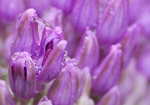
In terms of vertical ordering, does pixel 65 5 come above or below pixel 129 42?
above

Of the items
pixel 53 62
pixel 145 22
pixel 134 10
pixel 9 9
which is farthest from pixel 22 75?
pixel 145 22

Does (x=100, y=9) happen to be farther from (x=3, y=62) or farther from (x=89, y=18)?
(x=3, y=62)

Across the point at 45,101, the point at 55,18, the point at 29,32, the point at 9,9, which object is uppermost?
the point at 9,9

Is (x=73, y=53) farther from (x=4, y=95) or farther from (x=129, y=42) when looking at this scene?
(x=4, y=95)

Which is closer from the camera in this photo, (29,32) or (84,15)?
(29,32)

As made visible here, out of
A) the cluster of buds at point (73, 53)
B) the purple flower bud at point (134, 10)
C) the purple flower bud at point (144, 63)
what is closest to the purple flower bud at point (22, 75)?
the cluster of buds at point (73, 53)

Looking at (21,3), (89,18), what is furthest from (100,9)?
(21,3)

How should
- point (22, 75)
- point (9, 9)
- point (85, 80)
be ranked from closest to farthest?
point (22, 75) → point (85, 80) → point (9, 9)
